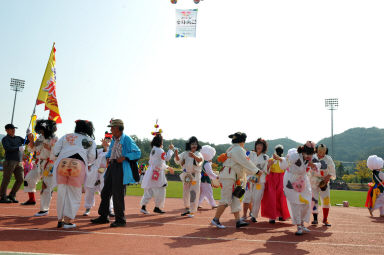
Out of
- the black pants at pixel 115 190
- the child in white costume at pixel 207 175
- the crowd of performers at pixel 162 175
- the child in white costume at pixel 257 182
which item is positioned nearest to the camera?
the crowd of performers at pixel 162 175

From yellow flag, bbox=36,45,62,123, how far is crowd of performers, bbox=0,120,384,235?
161 centimetres

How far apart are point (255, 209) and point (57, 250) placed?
5.23 m

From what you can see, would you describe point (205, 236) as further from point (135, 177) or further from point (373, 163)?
point (373, 163)

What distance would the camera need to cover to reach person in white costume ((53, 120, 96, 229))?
6516 mm

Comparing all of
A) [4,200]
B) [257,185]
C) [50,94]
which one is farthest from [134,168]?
[4,200]

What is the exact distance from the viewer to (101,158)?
9.29m

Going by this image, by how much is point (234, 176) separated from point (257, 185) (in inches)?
61.7

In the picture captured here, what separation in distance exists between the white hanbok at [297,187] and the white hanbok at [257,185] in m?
1.32

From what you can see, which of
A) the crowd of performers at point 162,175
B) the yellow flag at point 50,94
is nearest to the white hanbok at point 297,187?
the crowd of performers at point 162,175

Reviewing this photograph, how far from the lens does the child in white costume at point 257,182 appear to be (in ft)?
28.7

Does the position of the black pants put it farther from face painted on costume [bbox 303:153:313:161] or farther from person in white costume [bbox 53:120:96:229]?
face painted on costume [bbox 303:153:313:161]

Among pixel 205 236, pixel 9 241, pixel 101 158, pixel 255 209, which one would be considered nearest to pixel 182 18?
pixel 101 158

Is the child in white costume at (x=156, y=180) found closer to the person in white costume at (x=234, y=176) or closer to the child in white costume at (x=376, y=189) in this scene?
the person in white costume at (x=234, y=176)

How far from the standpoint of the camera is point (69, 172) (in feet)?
21.3
